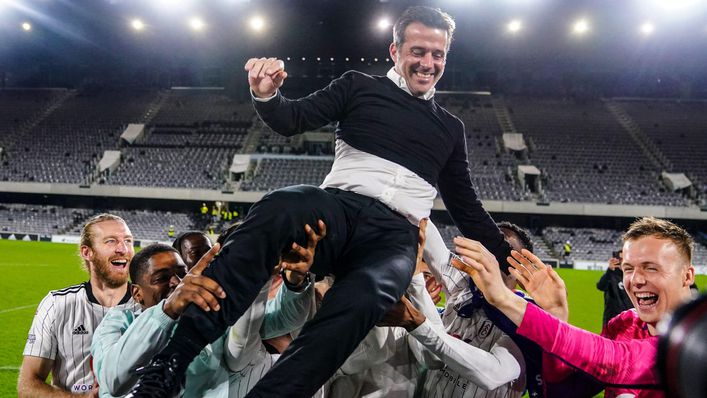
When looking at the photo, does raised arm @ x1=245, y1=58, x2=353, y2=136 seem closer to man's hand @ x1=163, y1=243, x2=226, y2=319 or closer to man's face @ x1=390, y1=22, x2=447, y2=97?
man's face @ x1=390, y1=22, x2=447, y2=97

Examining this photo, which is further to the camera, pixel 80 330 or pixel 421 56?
pixel 80 330

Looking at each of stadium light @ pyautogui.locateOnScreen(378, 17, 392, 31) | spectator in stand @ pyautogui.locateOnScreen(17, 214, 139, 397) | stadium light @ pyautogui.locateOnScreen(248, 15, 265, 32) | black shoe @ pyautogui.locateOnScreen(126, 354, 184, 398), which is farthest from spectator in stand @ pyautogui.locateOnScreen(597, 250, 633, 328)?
stadium light @ pyautogui.locateOnScreen(248, 15, 265, 32)

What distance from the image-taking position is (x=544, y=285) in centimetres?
260

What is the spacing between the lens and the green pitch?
25.5 ft

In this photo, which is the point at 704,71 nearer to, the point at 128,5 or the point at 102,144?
the point at 128,5

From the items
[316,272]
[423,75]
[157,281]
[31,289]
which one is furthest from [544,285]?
[31,289]

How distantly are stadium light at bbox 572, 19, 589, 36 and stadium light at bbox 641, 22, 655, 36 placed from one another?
9.64 feet

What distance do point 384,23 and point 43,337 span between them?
2788cm

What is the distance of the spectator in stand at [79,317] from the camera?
11.8 ft

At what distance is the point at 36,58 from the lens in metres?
44.1

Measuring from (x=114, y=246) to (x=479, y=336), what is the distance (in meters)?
2.78

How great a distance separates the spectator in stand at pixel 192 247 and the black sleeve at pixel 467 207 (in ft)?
7.68

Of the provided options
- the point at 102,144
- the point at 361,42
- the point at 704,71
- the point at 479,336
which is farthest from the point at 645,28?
the point at 102,144

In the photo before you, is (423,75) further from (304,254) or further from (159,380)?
(159,380)
